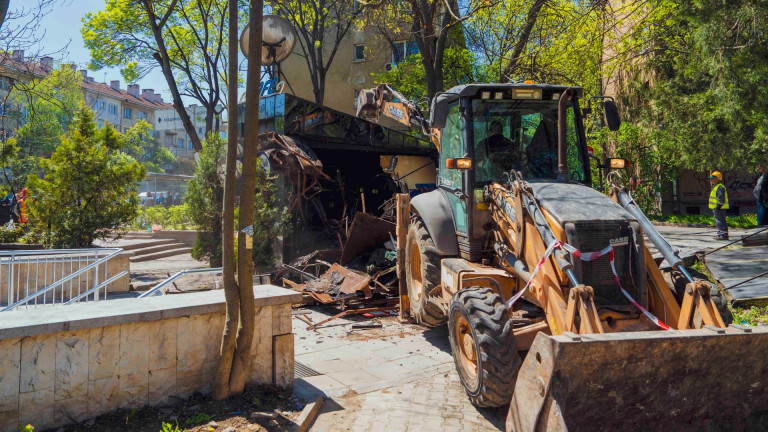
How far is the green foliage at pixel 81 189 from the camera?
11.3 metres

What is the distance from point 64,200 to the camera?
11.4 m

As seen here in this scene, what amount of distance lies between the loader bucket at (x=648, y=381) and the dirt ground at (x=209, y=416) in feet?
6.53

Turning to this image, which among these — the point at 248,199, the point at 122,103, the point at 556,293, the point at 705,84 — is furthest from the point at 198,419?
the point at 122,103

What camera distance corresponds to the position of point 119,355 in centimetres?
440

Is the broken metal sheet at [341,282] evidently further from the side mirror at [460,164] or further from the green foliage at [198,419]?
the green foliage at [198,419]

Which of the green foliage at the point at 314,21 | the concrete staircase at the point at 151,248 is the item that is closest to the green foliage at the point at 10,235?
the concrete staircase at the point at 151,248

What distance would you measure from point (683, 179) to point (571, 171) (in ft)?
62.7

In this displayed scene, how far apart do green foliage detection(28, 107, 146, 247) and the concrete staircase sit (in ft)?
16.4

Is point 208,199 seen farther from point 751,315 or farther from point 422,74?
point 422,74

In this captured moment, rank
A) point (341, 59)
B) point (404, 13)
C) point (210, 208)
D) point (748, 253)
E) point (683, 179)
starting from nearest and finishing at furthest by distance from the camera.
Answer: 1. point (748, 253)
2. point (210, 208)
3. point (404, 13)
4. point (683, 179)
5. point (341, 59)

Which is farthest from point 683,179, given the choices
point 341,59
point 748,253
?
point 341,59

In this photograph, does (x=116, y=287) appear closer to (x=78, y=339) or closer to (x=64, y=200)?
(x=64, y=200)

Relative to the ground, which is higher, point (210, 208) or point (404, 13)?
point (404, 13)

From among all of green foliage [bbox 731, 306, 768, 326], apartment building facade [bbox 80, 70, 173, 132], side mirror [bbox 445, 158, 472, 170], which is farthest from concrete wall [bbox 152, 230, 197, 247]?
apartment building facade [bbox 80, 70, 173, 132]
